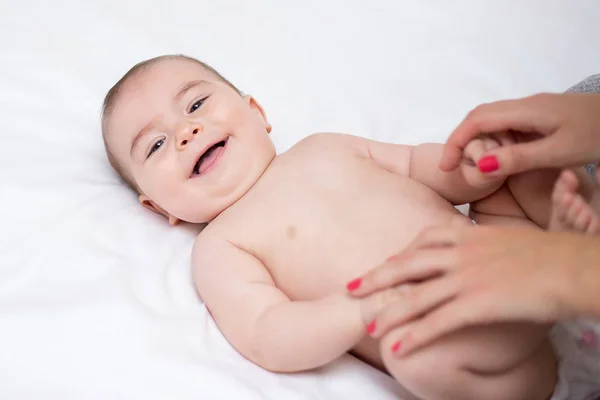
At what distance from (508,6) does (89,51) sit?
1.19 metres

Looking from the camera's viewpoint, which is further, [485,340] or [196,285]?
[196,285]

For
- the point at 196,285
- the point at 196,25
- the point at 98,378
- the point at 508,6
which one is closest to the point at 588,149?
A: the point at 196,285

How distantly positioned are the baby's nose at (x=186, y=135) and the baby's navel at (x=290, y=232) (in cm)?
27

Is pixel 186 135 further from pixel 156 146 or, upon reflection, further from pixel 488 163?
pixel 488 163

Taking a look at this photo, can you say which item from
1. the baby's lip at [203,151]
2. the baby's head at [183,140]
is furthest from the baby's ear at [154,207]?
the baby's lip at [203,151]

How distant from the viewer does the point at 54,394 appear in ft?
2.94

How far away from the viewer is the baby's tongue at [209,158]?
1208 mm

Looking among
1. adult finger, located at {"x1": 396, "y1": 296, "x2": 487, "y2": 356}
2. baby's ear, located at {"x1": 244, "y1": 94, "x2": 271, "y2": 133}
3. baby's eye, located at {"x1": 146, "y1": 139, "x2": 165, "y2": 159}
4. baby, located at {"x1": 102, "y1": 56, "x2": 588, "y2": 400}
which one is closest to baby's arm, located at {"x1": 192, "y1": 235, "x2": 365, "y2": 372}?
baby, located at {"x1": 102, "y1": 56, "x2": 588, "y2": 400}

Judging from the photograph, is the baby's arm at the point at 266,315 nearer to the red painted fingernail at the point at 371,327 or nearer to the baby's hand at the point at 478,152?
the red painted fingernail at the point at 371,327

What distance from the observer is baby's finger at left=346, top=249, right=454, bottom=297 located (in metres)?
0.79

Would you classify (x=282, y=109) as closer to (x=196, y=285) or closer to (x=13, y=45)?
(x=196, y=285)

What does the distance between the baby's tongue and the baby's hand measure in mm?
481

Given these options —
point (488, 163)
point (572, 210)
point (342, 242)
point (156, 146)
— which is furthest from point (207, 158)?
point (572, 210)

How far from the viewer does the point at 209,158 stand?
1216mm
